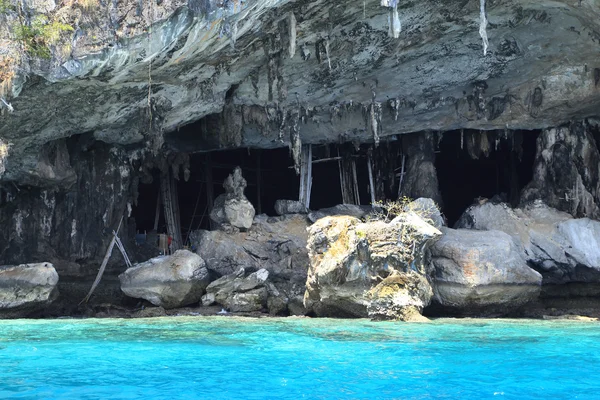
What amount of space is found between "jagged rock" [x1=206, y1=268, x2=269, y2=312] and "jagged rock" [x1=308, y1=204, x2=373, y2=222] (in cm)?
400

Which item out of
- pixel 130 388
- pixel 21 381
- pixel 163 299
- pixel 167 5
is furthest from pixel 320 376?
pixel 163 299

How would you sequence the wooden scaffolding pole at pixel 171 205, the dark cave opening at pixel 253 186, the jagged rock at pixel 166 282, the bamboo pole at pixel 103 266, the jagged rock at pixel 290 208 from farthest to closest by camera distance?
the dark cave opening at pixel 253 186 → the wooden scaffolding pole at pixel 171 205 → the jagged rock at pixel 290 208 → the bamboo pole at pixel 103 266 → the jagged rock at pixel 166 282

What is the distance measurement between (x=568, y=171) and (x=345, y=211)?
22.1 feet

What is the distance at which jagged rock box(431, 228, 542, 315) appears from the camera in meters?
15.4

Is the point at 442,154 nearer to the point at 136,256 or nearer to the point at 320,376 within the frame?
the point at 136,256

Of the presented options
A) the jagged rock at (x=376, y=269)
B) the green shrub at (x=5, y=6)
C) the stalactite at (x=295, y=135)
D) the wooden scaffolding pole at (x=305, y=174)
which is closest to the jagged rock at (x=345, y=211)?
the wooden scaffolding pole at (x=305, y=174)

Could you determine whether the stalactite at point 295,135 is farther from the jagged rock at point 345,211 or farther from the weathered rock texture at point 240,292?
the weathered rock texture at point 240,292

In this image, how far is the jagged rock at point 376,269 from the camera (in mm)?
14297

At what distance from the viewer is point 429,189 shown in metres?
20.9

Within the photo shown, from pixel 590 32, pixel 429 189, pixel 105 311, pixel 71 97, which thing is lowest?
pixel 105 311

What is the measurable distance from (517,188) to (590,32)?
314 inches

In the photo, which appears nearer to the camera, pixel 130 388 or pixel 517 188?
pixel 130 388

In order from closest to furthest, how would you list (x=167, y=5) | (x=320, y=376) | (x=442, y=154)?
(x=320, y=376), (x=167, y=5), (x=442, y=154)

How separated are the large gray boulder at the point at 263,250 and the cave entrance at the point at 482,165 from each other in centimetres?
595
